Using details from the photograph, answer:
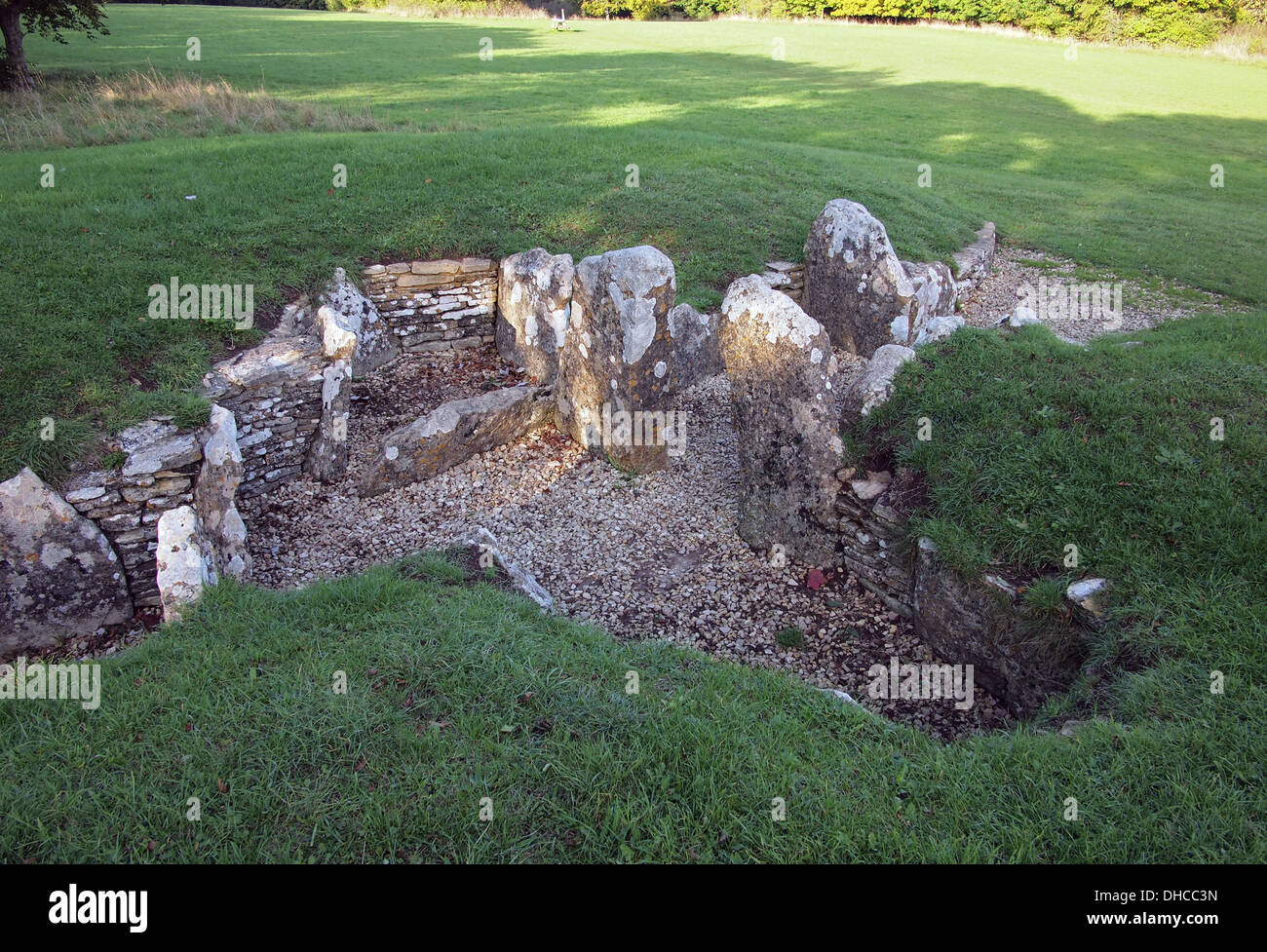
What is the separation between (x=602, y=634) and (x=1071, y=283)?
11.5 metres

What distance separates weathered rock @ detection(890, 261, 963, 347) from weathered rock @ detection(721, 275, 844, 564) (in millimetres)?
3826

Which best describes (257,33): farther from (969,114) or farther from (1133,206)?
(1133,206)

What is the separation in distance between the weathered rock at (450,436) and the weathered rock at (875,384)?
3888 millimetres

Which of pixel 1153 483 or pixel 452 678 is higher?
pixel 1153 483

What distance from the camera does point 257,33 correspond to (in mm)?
32938

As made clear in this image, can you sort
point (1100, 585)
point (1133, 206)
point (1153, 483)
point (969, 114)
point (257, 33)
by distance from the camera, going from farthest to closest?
1. point (257, 33)
2. point (969, 114)
3. point (1133, 206)
4. point (1153, 483)
5. point (1100, 585)

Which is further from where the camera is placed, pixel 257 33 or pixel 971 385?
pixel 257 33

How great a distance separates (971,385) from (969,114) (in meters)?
20.3

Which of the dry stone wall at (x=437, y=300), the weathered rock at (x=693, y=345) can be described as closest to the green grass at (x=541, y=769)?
the weathered rock at (x=693, y=345)

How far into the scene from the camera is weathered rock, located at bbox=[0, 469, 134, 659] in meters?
6.38

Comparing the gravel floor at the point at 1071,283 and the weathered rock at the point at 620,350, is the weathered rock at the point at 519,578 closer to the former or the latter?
the weathered rock at the point at 620,350

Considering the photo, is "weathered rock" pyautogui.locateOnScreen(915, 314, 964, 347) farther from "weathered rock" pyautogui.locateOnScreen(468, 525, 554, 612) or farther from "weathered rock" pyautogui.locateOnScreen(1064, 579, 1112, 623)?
"weathered rock" pyautogui.locateOnScreen(468, 525, 554, 612)

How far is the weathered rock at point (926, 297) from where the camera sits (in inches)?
429
